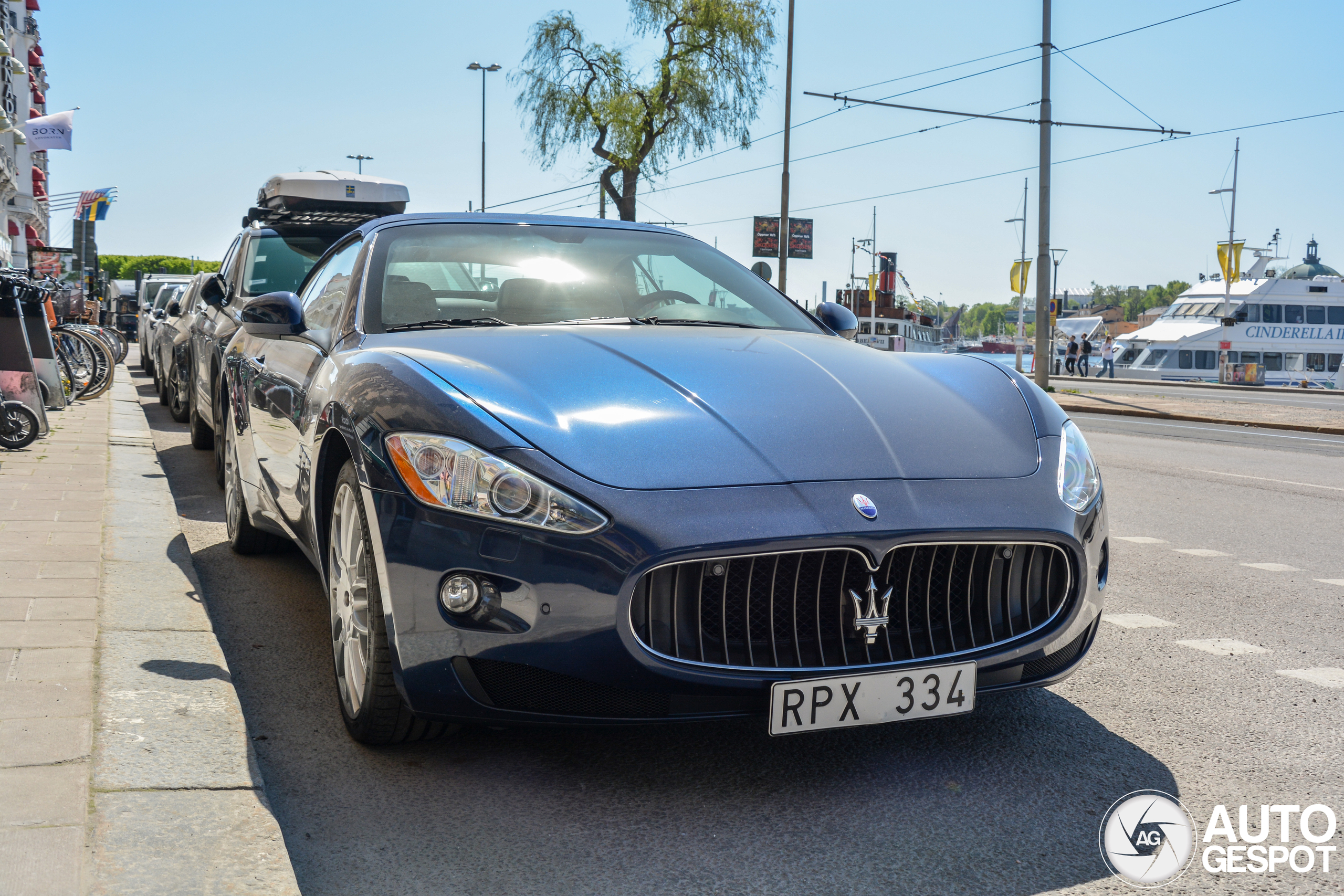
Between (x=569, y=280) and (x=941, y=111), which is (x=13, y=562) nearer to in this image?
(x=569, y=280)

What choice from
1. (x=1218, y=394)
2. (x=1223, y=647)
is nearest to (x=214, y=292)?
(x=1223, y=647)

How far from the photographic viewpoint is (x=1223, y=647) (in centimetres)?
432

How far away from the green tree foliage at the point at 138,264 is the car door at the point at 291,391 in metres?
134

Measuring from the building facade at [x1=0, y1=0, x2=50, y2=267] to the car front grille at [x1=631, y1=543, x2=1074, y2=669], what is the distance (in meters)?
49.2

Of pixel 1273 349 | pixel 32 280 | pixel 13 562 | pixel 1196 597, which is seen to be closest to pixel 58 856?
pixel 13 562

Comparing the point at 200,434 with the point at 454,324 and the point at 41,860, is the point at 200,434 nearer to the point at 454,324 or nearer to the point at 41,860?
the point at 454,324

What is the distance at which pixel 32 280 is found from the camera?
9.73 m

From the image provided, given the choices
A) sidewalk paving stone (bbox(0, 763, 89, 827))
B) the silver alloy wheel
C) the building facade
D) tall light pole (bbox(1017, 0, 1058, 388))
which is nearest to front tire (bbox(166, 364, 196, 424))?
the silver alloy wheel

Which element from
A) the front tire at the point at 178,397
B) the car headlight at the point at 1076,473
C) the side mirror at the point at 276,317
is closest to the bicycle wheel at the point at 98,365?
the front tire at the point at 178,397

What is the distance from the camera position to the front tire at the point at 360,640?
2926 millimetres

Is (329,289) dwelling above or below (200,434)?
above

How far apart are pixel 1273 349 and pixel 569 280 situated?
5628 cm

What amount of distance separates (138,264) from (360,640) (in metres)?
153

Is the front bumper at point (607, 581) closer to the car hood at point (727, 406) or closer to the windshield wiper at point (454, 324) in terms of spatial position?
the car hood at point (727, 406)
